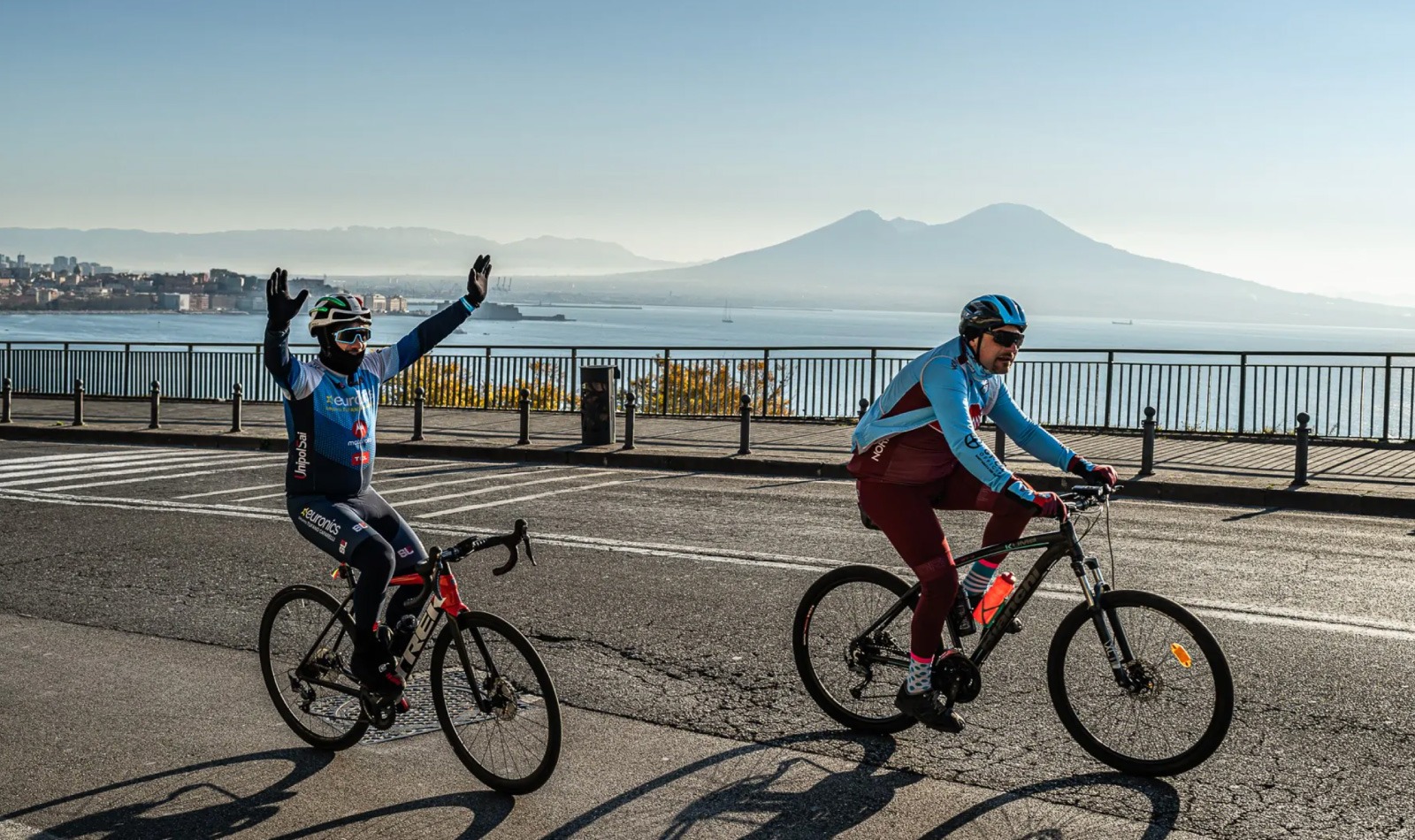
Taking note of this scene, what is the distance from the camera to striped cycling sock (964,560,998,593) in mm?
5387

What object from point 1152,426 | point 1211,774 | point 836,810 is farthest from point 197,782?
point 1152,426

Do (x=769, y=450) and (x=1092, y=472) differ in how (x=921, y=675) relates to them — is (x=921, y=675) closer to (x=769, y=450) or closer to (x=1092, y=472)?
(x=1092, y=472)

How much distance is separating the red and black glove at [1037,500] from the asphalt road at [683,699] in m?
1.03

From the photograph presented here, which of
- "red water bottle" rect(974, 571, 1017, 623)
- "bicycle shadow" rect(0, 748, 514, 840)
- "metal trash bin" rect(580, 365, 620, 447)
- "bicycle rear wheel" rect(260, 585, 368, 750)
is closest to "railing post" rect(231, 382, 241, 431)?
"metal trash bin" rect(580, 365, 620, 447)

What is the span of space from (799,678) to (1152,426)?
9881 millimetres

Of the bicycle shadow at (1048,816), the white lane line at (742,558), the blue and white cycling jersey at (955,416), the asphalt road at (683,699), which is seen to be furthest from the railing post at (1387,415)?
the bicycle shadow at (1048,816)

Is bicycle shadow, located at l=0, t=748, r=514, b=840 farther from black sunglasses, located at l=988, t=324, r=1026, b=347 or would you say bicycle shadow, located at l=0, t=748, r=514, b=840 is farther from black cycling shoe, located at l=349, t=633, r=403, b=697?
black sunglasses, located at l=988, t=324, r=1026, b=347

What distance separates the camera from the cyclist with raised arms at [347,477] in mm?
5047

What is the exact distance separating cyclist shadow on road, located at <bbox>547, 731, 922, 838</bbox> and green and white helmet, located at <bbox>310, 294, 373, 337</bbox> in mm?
2034

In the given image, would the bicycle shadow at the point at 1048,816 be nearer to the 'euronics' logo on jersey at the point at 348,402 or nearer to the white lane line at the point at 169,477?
the 'euronics' logo on jersey at the point at 348,402

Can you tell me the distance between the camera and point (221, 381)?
29.2 m

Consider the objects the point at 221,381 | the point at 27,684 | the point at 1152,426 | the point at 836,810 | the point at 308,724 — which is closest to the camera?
the point at 836,810

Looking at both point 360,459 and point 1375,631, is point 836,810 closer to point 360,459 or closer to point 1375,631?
point 360,459

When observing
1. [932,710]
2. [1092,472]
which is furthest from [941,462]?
[932,710]
